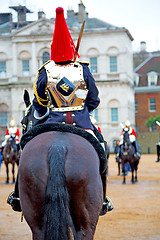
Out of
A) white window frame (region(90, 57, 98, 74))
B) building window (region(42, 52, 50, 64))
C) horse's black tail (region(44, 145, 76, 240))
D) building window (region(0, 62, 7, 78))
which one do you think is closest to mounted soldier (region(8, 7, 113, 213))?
horse's black tail (region(44, 145, 76, 240))

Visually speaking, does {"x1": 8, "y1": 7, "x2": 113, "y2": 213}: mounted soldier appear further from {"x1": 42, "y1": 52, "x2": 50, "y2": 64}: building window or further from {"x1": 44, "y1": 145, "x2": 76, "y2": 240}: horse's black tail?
{"x1": 42, "y1": 52, "x2": 50, "y2": 64}: building window

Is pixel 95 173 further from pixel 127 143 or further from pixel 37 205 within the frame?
pixel 127 143

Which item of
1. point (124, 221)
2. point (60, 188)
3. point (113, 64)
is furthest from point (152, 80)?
point (60, 188)

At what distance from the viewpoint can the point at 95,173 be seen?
414 cm

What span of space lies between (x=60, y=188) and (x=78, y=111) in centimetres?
128

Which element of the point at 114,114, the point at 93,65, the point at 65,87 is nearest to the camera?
the point at 65,87

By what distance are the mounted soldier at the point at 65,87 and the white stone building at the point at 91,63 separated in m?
41.5

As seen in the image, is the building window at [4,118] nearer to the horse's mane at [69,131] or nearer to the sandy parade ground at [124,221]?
the sandy parade ground at [124,221]

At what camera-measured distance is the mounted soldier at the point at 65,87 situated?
4941 mm

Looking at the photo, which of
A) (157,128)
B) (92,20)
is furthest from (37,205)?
(157,128)

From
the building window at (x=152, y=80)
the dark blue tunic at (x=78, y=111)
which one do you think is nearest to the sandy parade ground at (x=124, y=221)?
the dark blue tunic at (x=78, y=111)

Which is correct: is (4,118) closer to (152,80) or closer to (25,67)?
(25,67)

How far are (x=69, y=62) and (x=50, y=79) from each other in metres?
0.34

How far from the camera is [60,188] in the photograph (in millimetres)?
3893
